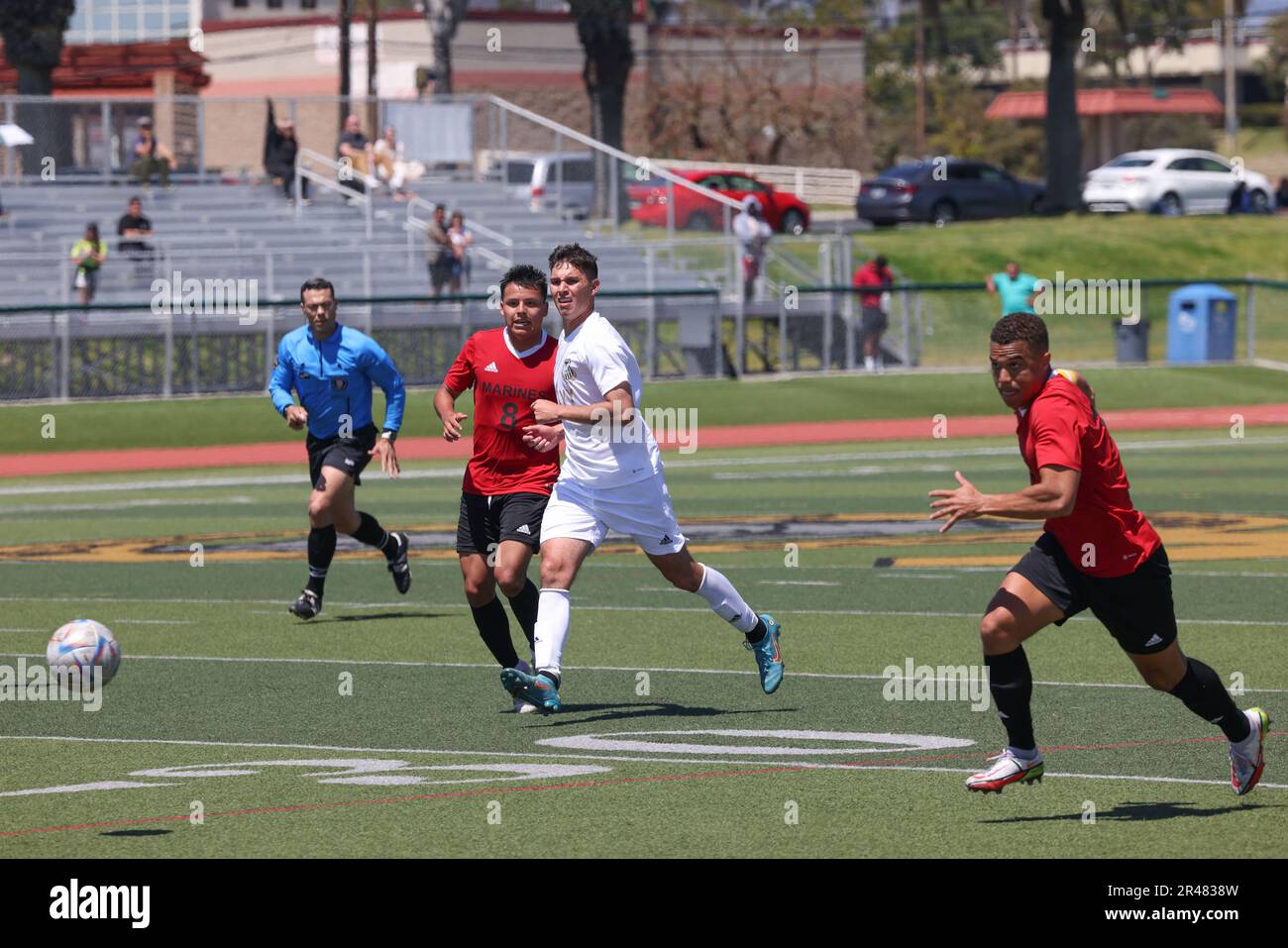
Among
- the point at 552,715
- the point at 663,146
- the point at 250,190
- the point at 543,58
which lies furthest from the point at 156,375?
the point at 543,58

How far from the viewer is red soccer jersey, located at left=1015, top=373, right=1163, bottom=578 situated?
826cm

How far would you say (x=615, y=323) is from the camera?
3266 centimetres

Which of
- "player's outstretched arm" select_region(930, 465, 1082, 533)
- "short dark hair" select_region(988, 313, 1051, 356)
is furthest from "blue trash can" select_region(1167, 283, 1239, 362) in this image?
"player's outstretched arm" select_region(930, 465, 1082, 533)

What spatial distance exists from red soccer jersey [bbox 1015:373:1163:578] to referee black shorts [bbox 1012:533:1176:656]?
39mm

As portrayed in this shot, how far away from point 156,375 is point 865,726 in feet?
73.7

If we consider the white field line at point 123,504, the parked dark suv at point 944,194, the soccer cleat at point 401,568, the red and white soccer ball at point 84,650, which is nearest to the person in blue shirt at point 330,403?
the soccer cleat at point 401,568

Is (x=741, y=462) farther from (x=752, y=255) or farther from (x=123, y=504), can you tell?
(x=752, y=255)

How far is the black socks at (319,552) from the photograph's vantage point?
46.6 ft

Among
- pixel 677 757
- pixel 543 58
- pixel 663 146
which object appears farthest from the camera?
pixel 543 58

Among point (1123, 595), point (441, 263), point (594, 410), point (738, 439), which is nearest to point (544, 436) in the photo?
point (594, 410)

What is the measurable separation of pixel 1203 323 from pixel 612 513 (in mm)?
27411

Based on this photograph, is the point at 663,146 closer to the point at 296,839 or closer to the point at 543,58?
the point at 543,58

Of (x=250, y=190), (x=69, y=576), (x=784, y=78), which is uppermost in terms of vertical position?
(x=784, y=78)
